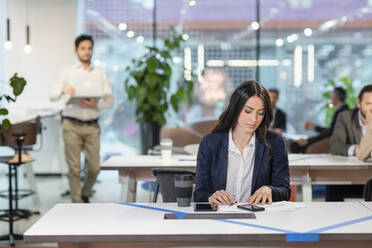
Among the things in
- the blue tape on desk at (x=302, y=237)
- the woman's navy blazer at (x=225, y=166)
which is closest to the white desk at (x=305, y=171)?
the woman's navy blazer at (x=225, y=166)

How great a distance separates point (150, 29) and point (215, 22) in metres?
0.98

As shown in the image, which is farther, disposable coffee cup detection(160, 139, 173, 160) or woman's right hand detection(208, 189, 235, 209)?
disposable coffee cup detection(160, 139, 173, 160)

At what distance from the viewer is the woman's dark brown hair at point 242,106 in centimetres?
330

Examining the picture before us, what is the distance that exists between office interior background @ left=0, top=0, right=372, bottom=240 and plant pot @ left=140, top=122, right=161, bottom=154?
277 millimetres

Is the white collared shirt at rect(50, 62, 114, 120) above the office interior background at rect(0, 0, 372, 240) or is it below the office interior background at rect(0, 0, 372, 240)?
below

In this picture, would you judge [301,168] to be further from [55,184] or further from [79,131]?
[55,184]

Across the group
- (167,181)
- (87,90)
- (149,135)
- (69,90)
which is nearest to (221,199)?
(167,181)

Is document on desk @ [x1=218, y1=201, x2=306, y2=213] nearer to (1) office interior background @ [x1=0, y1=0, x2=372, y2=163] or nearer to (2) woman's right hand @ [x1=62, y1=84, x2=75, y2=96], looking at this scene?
(2) woman's right hand @ [x1=62, y1=84, x2=75, y2=96]

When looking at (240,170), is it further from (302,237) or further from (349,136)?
(349,136)

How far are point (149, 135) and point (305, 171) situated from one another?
420 centimetres

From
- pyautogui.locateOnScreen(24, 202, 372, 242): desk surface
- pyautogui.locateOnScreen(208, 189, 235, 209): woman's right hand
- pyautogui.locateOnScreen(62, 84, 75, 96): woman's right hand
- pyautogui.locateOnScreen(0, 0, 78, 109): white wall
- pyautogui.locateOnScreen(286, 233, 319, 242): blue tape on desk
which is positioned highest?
pyautogui.locateOnScreen(0, 0, 78, 109): white wall

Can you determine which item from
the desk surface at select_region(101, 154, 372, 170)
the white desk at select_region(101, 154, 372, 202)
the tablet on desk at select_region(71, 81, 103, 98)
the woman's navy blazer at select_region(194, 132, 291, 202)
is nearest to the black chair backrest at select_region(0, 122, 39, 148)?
the tablet on desk at select_region(71, 81, 103, 98)

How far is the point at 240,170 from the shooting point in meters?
3.39

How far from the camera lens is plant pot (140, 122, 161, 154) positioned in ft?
28.0
